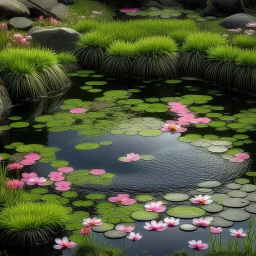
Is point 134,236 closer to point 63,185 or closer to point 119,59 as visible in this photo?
point 63,185

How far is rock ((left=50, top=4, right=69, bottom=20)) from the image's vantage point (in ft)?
38.4

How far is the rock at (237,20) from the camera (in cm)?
1142

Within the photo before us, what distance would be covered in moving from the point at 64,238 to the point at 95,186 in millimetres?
984

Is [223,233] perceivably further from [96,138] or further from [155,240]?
[96,138]

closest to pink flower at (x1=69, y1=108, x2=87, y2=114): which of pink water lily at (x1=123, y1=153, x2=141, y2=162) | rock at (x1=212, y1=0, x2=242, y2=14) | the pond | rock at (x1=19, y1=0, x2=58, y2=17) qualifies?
the pond

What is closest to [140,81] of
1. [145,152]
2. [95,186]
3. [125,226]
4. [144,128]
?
[144,128]

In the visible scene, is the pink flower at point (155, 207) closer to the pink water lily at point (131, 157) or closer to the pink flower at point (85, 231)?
the pink flower at point (85, 231)

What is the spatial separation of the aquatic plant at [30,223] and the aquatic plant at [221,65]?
418 centimetres

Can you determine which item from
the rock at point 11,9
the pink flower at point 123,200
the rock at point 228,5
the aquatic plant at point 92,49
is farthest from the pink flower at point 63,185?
the rock at point 228,5

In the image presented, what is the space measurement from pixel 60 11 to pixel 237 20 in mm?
3140

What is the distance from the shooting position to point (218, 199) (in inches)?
211

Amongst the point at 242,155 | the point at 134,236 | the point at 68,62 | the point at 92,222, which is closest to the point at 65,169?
the point at 92,222

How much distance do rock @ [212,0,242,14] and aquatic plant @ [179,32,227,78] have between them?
3.59 meters

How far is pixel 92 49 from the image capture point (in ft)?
30.5
